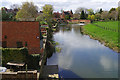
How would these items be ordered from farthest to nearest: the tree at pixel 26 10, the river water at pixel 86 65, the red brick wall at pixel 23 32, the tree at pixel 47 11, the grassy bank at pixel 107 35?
the tree at pixel 47 11 < the tree at pixel 26 10 < the grassy bank at pixel 107 35 < the red brick wall at pixel 23 32 < the river water at pixel 86 65

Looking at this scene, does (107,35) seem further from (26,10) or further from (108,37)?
(26,10)

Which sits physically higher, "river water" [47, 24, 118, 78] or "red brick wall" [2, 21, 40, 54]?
"red brick wall" [2, 21, 40, 54]

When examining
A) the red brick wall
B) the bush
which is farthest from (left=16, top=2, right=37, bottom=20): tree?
the bush

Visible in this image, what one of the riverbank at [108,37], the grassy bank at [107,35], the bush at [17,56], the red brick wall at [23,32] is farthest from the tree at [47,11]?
the bush at [17,56]

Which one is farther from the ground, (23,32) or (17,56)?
(23,32)

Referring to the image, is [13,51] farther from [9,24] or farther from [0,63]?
[9,24]

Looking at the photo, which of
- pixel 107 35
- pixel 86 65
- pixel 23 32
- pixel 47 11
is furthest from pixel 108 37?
pixel 47 11

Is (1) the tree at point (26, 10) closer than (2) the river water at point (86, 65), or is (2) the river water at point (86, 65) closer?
(2) the river water at point (86, 65)

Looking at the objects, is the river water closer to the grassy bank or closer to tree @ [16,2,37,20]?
the grassy bank

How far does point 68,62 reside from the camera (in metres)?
17.6

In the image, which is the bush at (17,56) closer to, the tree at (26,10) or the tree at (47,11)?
the tree at (26,10)

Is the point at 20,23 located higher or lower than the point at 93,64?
higher

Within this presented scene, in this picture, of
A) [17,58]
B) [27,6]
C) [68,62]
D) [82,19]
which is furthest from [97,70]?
[82,19]

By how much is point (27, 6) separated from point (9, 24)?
31473 millimetres
